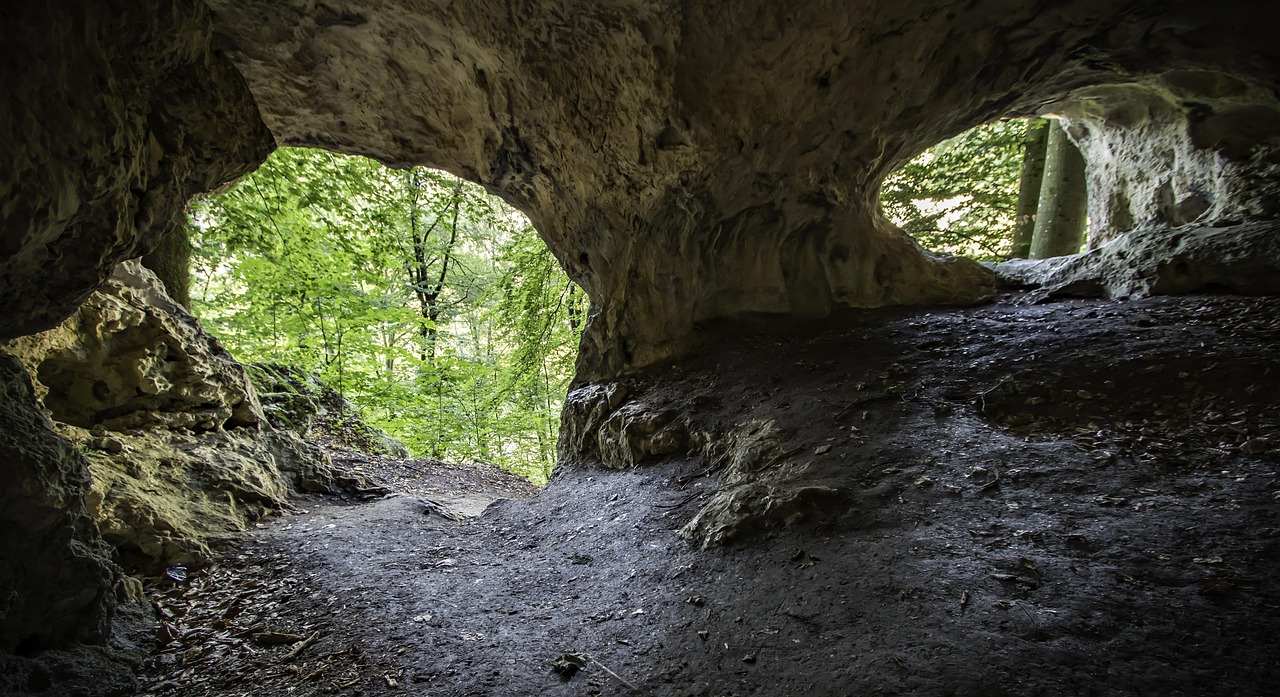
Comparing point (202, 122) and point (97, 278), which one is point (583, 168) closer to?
point (202, 122)

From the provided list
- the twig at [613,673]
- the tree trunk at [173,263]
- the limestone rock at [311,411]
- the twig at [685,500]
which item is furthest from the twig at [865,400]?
the tree trunk at [173,263]

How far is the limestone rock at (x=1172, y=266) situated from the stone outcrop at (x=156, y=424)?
7865 millimetres

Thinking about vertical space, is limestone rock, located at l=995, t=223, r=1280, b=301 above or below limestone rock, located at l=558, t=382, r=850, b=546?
above

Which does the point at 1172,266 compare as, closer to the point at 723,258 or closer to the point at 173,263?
the point at 723,258

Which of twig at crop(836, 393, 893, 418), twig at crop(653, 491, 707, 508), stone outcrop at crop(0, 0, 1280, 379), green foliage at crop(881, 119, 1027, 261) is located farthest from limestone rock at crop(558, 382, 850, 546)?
green foliage at crop(881, 119, 1027, 261)

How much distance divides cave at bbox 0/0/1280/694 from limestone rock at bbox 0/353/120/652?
14 mm

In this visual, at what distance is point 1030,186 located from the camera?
300 inches

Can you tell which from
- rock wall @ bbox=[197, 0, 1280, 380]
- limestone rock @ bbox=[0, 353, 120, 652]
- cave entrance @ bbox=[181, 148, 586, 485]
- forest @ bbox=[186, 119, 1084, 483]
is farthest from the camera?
forest @ bbox=[186, 119, 1084, 483]

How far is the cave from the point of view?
2266 mm

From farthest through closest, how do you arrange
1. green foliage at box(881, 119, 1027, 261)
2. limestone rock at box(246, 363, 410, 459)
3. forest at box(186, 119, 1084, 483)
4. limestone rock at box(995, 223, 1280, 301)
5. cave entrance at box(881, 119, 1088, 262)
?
green foliage at box(881, 119, 1027, 261)
forest at box(186, 119, 1084, 483)
cave entrance at box(881, 119, 1088, 262)
limestone rock at box(246, 363, 410, 459)
limestone rock at box(995, 223, 1280, 301)

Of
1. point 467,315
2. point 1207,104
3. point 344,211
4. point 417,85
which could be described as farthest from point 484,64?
point 467,315

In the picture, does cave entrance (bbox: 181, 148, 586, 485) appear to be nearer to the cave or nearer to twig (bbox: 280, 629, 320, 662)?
the cave

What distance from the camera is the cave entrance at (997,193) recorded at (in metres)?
6.78

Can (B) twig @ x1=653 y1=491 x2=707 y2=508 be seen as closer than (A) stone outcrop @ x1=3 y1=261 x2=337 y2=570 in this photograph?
No
